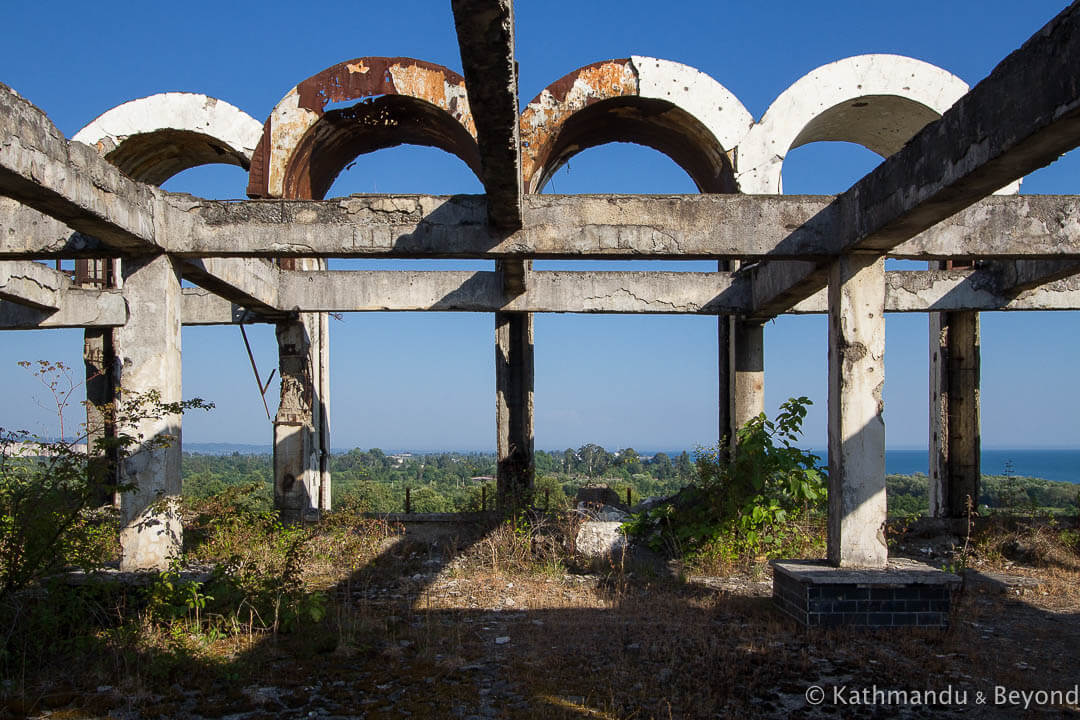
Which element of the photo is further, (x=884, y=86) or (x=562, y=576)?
(x=884, y=86)

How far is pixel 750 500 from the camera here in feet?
26.2

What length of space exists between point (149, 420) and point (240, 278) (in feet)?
8.28

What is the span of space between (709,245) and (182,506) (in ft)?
16.6

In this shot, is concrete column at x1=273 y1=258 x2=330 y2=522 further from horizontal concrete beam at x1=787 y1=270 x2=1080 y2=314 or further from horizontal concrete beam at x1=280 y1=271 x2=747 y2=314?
horizontal concrete beam at x1=787 y1=270 x2=1080 y2=314

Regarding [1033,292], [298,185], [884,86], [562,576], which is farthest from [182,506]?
[1033,292]

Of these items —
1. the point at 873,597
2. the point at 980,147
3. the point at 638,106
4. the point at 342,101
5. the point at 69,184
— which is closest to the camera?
the point at 980,147

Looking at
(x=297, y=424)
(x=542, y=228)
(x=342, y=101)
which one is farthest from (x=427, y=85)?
(x=297, y=424)

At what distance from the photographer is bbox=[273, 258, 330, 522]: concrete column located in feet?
35.5

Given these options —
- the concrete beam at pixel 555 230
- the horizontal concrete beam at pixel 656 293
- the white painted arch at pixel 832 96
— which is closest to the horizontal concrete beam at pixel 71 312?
the horizontal concrete beam at pixel 656 293

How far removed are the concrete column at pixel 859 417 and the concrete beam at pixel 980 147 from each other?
339 millimetres

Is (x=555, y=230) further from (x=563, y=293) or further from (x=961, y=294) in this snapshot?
(x=961, y=294)

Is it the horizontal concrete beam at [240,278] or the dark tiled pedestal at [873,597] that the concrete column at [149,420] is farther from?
the dark tiled pedestal at [873,597]

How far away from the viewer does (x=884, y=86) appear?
368 inches

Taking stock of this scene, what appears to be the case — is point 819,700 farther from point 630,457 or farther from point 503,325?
point 503,325
